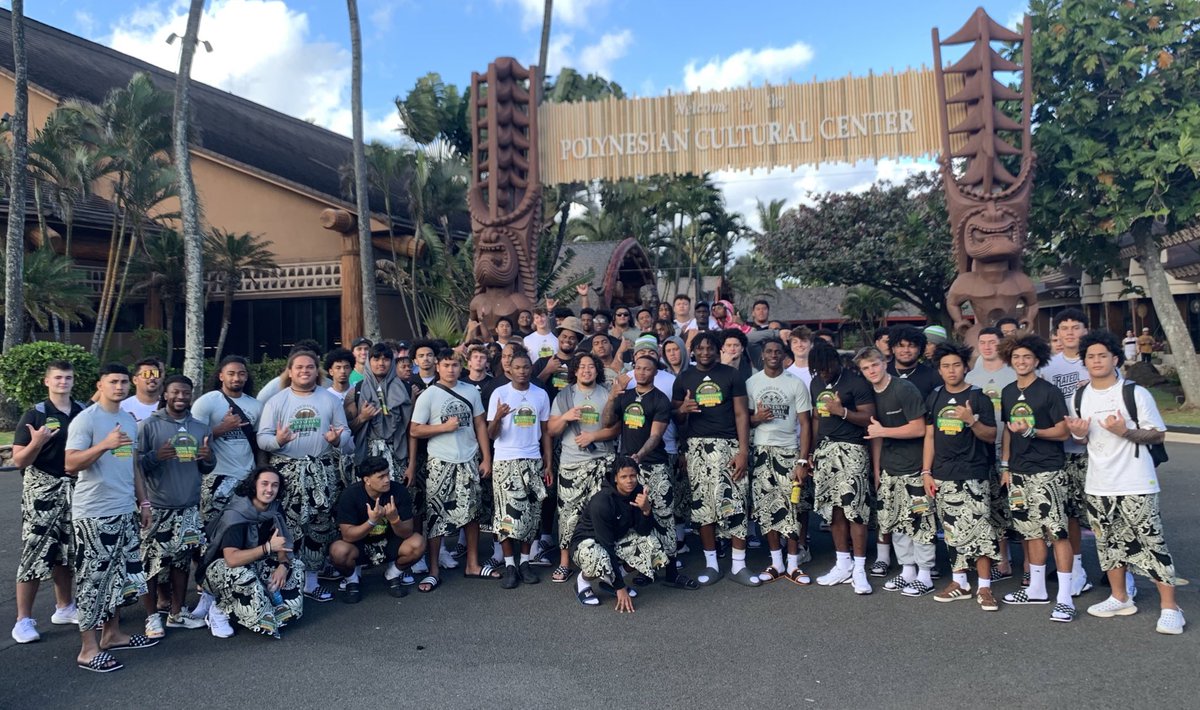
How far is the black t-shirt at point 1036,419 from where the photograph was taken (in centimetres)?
495

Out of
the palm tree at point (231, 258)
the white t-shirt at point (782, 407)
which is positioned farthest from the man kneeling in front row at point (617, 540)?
the palm tree at point (231, 258)

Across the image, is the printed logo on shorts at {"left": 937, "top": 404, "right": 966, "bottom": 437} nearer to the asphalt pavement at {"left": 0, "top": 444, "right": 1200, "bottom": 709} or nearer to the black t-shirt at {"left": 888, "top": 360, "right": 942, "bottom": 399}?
the black t-shirt at {"left": 888, "top": 360, "right": 942, "bottom": 399}

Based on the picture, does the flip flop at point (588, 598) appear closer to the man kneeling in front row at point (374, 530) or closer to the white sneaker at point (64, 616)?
the man kneeling in front row at point (374, 530)

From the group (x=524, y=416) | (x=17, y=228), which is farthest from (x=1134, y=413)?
(x=17, y=228)

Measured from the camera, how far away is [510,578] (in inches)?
229

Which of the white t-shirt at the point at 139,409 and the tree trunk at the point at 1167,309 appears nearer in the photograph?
the white t-shirt at the point at 139,409

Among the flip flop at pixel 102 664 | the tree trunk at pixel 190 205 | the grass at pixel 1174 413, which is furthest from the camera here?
the grass at pixel 1174 413

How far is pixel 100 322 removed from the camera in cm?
1518

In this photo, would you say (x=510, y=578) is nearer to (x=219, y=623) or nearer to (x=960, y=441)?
(x=219, y=623)

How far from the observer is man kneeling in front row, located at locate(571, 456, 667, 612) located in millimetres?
5297

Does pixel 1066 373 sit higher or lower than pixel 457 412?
higher

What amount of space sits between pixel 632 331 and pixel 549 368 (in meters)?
2.05

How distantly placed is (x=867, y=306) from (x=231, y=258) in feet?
Answer: 76.7

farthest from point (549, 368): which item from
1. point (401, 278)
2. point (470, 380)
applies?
point (401, 278)
